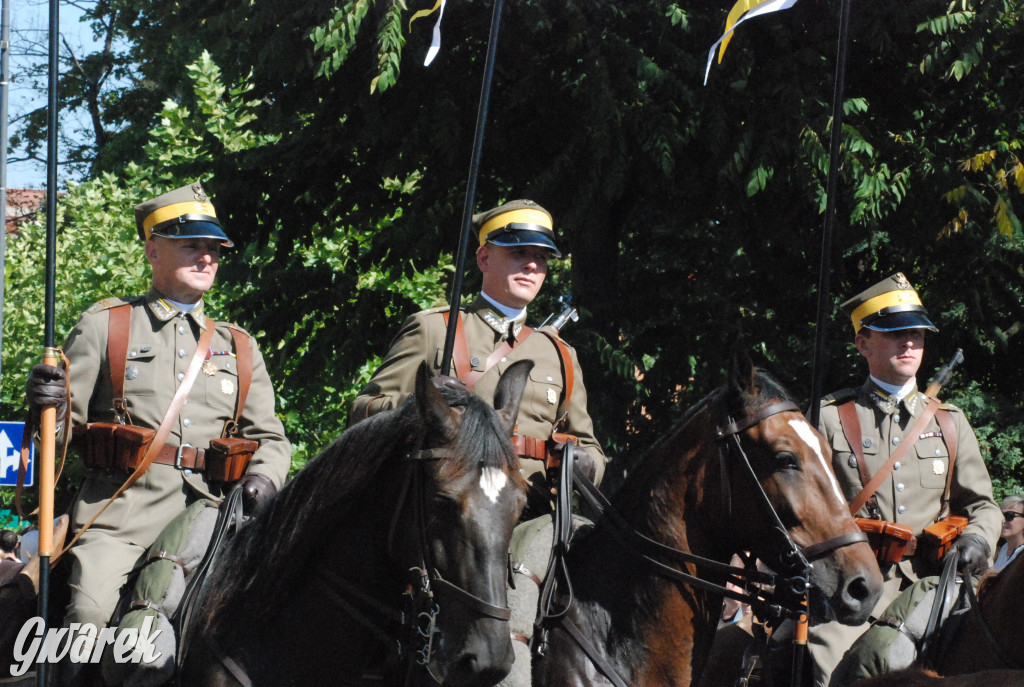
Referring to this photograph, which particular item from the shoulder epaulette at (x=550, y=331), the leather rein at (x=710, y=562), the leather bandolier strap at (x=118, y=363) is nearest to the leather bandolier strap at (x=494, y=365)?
the shoulder epaulette at (x=550, y=331)

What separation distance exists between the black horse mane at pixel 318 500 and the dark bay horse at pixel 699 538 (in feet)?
4.10

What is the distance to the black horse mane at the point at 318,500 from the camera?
4.15m

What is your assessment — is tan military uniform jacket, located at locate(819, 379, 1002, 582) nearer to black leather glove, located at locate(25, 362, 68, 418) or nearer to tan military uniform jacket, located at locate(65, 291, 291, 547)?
tan military uniform jacket, located at locate(65, 291, 291, 547)

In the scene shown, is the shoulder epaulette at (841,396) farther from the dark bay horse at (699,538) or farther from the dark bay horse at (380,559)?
the dark bay horse at (380,559)

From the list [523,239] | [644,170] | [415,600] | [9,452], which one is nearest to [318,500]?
[415,600]

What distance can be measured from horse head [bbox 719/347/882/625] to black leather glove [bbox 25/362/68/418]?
2532 mm

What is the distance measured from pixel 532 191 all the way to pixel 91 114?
63.9 ft

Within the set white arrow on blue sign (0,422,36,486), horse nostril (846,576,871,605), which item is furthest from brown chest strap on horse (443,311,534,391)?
white arrow on blue sign (0,422,36,486)

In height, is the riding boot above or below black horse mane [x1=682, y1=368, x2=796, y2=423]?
below

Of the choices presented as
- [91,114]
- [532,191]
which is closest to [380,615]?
[532,191]

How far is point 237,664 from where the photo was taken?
14.2 feet

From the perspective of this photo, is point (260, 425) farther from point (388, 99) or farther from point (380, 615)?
point (388, 99)

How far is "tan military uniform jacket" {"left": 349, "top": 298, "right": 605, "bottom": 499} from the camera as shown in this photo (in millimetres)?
5703

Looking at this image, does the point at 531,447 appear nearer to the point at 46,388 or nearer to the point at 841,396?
the point at 841,396
